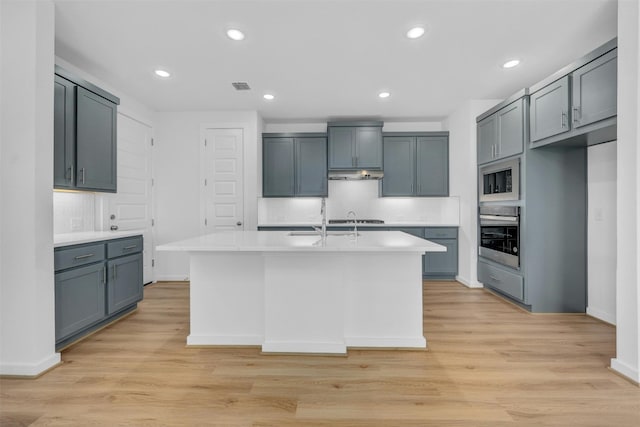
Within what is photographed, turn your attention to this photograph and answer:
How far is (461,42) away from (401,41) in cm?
56

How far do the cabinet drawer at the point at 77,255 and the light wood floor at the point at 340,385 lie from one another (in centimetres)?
69

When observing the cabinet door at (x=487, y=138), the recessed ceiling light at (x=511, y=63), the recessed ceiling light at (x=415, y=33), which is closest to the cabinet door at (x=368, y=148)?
the cabinet door at (x=487, y=138)

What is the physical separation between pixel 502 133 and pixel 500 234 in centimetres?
122

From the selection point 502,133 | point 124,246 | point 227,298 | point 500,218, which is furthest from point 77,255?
point 502,133

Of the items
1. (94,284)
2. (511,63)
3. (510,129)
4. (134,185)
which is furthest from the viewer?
(134,185)

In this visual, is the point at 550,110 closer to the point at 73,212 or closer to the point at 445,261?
the point at 445,261

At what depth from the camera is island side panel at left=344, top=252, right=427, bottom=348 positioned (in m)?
2.56

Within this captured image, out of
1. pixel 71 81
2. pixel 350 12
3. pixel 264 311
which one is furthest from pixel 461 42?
pixel 71 81

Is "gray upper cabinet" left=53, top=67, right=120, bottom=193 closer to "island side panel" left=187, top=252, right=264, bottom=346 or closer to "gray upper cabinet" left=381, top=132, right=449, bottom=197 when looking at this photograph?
"island side panel" left=187, top=252, right=264, bottom=346

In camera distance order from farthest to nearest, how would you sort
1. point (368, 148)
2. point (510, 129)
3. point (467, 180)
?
point (368, 148)
point (467, 180)
point (510, 129)

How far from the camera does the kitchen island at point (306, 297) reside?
8.19 ft

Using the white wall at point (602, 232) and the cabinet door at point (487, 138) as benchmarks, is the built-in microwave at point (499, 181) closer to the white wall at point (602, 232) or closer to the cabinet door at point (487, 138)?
the cabinet door at point (487, 138)

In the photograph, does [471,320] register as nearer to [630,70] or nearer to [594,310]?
[594,310]

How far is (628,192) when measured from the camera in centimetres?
210
